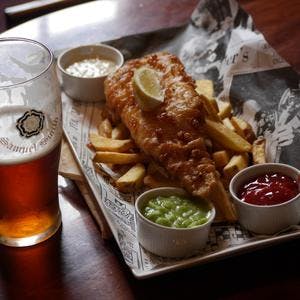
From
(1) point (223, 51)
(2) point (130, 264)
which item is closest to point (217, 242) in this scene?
(2) point (130, 264)

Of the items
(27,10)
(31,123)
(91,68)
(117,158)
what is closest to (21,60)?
(31,123)

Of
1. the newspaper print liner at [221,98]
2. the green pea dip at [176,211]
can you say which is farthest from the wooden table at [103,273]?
the green pea dip at [176,211]

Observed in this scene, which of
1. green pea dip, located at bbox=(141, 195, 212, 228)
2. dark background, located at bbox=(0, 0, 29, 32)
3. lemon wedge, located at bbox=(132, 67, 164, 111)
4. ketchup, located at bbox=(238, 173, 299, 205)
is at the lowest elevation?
dark background, located at bbox=(0, 0, 29, 32)

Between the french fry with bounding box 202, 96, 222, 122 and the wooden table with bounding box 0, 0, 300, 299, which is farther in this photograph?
the french fry with bounding box 202, 96, 222, 122

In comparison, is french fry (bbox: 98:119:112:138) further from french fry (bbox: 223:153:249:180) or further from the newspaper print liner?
french fry (bbox: 223:153:249:180)

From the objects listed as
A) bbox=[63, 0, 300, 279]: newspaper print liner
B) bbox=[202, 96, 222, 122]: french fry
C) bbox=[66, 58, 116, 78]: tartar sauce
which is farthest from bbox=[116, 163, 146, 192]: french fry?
bbox=[66, 58, 116, 78]: tartar sauce

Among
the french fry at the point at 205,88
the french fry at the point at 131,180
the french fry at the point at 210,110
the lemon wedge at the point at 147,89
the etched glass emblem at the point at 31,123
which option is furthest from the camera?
the french fry at the point at 205,88

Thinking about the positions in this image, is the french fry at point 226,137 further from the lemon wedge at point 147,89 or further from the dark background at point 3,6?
the dark background at point 3,6
